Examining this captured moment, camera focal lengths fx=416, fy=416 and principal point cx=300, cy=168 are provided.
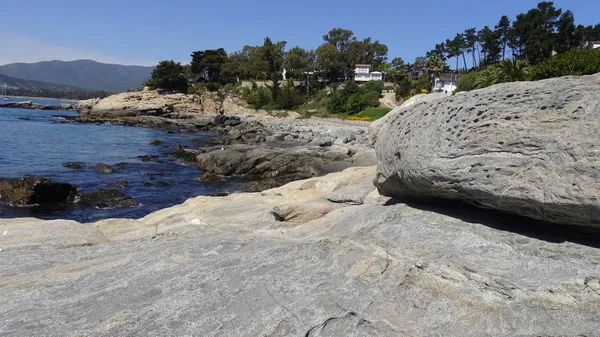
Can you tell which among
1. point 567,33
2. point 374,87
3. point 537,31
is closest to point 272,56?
point 374,87

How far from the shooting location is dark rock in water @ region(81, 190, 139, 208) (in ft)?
59.9

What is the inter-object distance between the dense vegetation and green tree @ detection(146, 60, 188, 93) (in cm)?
24

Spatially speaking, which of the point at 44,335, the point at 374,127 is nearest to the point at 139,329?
the point at 44,335

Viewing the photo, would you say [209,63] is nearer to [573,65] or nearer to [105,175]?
[105,175]

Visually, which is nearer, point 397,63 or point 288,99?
point 288,99

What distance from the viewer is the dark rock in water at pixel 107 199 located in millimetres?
18250

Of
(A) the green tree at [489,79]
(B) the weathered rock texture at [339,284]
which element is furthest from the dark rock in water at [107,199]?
(A) the green tree at [489,79]

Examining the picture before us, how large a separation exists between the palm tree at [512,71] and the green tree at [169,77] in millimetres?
83216

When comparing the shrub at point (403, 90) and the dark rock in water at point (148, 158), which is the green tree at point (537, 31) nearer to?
the shrub at point (403, 90)

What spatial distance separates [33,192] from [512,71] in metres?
35.6

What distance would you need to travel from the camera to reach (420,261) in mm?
5324

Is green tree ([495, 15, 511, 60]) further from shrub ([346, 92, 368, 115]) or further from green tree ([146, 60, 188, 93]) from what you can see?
green tree ([146, 60, 188, 93])

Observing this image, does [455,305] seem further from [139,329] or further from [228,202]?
[228,202]

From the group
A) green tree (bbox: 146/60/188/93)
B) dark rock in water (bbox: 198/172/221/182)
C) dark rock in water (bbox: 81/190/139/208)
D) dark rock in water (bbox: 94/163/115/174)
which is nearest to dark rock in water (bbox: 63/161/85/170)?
dark rock in water (bbox: 94/163/115/174)
